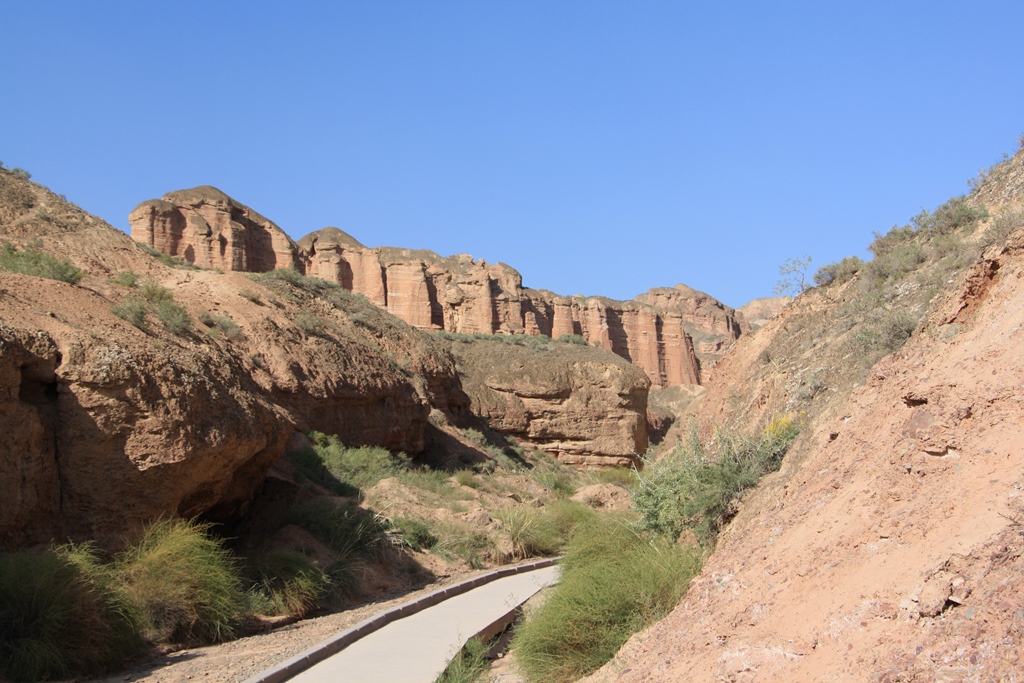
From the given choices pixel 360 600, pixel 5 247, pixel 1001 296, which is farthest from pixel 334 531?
pixel 1001 296

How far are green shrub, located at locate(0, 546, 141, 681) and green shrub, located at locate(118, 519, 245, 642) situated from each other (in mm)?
594

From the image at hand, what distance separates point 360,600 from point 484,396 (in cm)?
2330

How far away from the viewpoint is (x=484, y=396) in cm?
3719

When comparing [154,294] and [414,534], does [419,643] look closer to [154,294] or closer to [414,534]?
[414,534]

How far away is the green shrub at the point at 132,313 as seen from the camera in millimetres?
14109

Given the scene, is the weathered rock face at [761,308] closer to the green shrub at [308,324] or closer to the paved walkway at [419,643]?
the green shrub at [308,324]

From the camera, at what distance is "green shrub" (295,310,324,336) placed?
2405 centimetres

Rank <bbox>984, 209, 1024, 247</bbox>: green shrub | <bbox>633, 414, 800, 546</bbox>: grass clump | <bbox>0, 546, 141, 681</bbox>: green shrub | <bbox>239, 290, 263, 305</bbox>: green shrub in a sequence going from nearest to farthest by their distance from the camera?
<bbox>0, 546, 141, 681</bbox>: green shrub, <bbox>984, 209, 1024, 247</bbox>: green shrub, <bbox>633, 414, 800, 546</bbox>: grass clump, <bbox>239, 290, 263, 305</bbox>: green shrub

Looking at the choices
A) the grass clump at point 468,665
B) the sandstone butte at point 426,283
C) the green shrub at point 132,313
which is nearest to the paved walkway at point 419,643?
the grass clump at point 468,665

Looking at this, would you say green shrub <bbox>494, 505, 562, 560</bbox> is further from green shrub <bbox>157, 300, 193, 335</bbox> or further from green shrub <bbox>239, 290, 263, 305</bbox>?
green shrub <bbox>239, 290, 263, 305</bbox>

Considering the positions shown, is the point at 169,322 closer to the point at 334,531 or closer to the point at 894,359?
the point at 334,531

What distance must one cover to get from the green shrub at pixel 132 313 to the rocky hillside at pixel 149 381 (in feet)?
0.16

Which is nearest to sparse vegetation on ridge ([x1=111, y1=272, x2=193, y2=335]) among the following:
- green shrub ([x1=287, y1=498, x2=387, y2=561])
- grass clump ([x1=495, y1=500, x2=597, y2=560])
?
green shrub ([x1=287, y1=498, x2=387, y2=561])

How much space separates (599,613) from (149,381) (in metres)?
6.67
